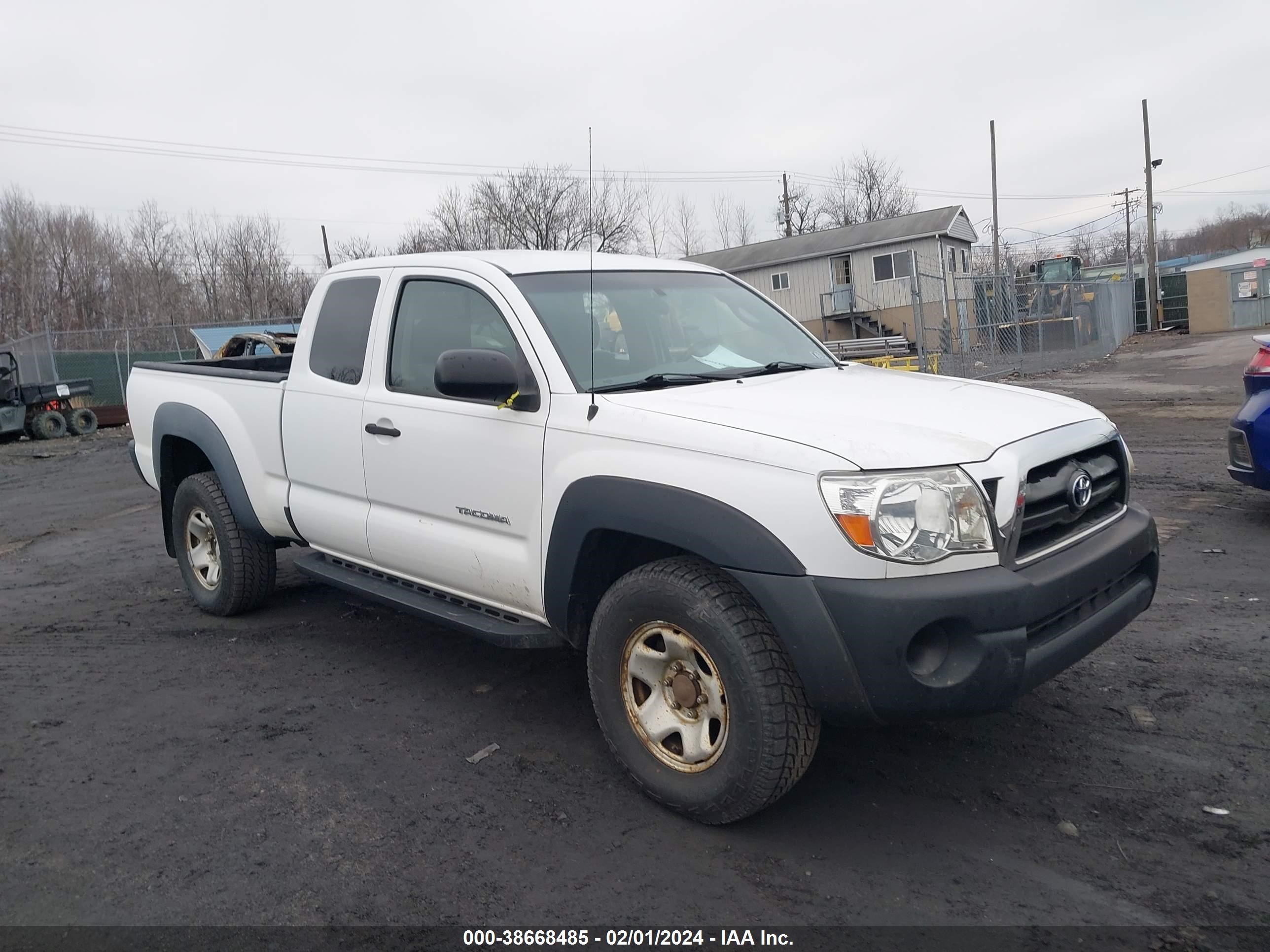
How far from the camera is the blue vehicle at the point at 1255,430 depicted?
256 inches

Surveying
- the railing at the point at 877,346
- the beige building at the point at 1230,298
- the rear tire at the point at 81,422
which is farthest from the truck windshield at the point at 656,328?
the beige building at the point at 1230,298

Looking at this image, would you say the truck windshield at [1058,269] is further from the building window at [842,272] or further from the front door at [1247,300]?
the building window at [842,272]

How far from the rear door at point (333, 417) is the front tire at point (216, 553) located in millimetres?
736

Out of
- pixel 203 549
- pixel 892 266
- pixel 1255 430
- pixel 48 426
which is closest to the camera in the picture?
pixel 203 549

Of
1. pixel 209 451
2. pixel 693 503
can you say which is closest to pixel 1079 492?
pixel 693 503

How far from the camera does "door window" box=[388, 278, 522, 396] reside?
426 cm

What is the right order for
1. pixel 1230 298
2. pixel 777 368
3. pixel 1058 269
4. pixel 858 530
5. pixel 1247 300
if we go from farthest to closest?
pixel 1058 269 → pixel 1230 298 → pixel 1247 300 → pixel 777 368 → pixel 858 530

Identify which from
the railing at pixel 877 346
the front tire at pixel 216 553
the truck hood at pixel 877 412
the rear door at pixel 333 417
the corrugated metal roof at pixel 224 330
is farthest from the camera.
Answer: the corrugated metal roof at pixel 224 330

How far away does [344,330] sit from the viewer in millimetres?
4930

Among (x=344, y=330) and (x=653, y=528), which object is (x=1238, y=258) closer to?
(x=344, y=330)

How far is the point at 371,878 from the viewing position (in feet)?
10.4

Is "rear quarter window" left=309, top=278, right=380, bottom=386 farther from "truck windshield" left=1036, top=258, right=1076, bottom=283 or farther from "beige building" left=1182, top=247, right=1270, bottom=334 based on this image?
"beige building" left=1182, top=247, right=1270, bottom=334

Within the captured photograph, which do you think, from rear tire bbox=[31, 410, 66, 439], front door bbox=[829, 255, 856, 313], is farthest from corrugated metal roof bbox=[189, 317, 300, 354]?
front door bbox=[829, 255, 856, 313]

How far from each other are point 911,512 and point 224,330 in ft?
102
